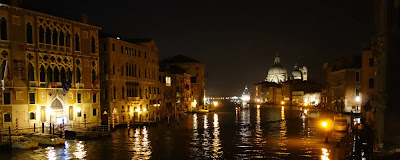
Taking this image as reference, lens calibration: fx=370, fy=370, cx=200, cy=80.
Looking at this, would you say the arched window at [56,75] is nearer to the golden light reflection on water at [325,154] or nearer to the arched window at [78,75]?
the arched window at [78,75]

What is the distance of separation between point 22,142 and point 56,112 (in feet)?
28.2

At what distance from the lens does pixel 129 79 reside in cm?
4775

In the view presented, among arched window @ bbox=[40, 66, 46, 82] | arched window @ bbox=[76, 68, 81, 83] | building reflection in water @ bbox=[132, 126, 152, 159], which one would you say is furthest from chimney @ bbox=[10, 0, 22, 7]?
building reflection in water @ bbox=[132, 126, 152, 159]

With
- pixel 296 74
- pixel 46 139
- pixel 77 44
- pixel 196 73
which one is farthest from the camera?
pixel 296 74

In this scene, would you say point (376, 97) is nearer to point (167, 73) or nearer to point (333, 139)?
point (333, 139)

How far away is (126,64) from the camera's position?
4706 cm

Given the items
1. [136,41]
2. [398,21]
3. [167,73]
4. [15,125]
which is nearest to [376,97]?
[398,21]

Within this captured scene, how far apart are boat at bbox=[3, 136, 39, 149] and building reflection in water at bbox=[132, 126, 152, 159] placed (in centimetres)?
760

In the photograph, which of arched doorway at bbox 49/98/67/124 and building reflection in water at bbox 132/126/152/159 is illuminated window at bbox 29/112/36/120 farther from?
building reflection in water at bbox 132/126/152/159

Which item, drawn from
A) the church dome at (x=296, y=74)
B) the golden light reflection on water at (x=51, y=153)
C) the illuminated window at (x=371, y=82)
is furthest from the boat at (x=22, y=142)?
the church dome at (x=296, y=74)

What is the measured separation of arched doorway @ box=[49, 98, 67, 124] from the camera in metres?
35.4

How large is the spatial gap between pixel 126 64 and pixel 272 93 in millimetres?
141124

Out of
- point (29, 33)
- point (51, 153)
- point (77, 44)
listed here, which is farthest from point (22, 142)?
point (77, 44)

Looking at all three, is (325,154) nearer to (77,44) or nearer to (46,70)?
(46,70)
